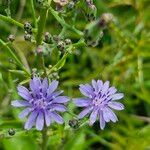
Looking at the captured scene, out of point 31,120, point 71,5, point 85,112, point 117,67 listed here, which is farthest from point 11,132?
point 117,67

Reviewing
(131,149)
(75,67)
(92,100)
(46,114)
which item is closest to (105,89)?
(92,100)

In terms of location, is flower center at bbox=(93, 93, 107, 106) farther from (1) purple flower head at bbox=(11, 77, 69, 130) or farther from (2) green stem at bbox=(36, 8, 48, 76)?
(2) green stem at bbox=(36, 8, 48, 76)

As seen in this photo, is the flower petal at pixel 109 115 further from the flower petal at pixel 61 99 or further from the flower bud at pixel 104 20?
the flower bud at pixel 104 20

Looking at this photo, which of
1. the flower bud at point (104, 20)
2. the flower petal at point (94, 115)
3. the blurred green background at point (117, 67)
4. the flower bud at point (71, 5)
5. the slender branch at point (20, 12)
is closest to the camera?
the flower bud at point (104, 20)

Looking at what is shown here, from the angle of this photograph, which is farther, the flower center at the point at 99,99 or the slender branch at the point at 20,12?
the slender branch at the point at 20,12

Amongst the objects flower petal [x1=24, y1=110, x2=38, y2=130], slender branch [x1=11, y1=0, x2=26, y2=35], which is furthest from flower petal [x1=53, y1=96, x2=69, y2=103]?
slender branch [x1=11, y1=0, x2=26, y2=35]

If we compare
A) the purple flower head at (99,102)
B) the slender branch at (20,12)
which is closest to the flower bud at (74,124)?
the purple flower head at (99,102)

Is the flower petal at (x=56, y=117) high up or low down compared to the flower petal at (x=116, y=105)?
down
